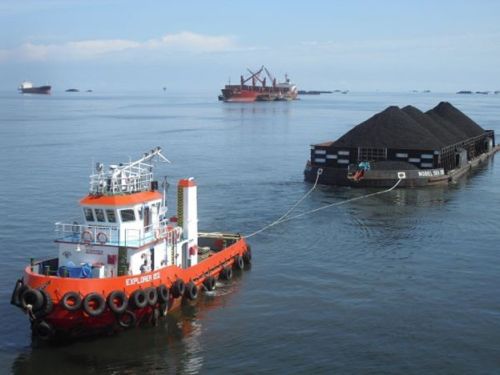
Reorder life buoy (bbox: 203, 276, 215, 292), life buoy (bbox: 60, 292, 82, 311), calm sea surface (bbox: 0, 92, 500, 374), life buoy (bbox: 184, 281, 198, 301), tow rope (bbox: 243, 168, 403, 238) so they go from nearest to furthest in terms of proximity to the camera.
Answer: life buoy (bbox: 60, 292, 82, 311), calm sea surface (bbox: 0, 92, 500, 374), life buoy (bbox: 184, 281, 198, 301), life buoy (bbox: 203, 276, 215, 292), tow rope (bbox: 243, 168, 403, 238)

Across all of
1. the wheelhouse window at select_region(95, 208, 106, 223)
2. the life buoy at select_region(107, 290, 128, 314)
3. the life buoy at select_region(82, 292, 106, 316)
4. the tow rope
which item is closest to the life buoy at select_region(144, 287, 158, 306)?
the life buoy at select_region(107, 290, 128, 314)

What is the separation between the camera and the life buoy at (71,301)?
2169 cm

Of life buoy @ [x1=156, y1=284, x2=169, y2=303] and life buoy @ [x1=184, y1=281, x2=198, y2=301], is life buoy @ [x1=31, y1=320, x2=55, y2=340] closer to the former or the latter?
life buoy @ [x1=156, y1=284, x2=169, y2=303]

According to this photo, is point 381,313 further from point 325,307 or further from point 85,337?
point 85,337

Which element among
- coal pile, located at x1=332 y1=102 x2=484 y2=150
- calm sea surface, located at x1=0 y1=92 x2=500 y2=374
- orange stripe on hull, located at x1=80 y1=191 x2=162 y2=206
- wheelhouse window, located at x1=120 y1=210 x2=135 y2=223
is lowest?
calm sea surface, located at x1=0 y1=92 x2=500 y2=374

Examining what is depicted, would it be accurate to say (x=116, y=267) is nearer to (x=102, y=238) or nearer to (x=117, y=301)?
(x=102, y=238)

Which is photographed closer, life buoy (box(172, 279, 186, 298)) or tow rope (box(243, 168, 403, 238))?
life buoy (box(172, 279, 186, 298))

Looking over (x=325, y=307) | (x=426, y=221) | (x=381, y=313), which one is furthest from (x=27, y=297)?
(x=426, y=221)

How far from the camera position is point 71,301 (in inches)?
858

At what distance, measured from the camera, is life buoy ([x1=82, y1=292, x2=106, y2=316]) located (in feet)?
71.8

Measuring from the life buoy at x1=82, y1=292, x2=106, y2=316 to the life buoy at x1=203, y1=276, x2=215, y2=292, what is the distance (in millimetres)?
6650

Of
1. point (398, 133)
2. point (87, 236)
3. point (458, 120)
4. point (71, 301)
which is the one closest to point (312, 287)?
point (87, 236)

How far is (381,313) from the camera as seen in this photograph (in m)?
26.2

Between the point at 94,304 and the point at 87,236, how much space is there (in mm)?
3176
